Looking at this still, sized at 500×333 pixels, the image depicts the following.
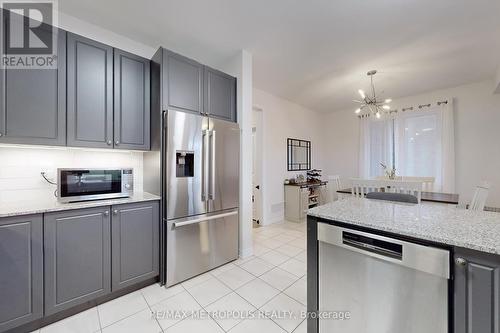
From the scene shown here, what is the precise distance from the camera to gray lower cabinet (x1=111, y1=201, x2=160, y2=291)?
1823 mm

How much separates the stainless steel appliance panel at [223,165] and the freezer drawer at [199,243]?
157mm

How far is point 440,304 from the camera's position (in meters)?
0.91

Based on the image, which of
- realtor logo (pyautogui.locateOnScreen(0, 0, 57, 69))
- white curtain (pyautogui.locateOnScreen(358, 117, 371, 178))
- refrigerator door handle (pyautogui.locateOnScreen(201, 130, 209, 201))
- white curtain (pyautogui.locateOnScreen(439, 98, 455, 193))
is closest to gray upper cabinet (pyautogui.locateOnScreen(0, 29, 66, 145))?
realtor logo (pyautogui.locateOnScreen(0, 0, 57, 69))

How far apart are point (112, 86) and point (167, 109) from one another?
0.56m

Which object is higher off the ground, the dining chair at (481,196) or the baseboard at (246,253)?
the dining chair at (481,196)

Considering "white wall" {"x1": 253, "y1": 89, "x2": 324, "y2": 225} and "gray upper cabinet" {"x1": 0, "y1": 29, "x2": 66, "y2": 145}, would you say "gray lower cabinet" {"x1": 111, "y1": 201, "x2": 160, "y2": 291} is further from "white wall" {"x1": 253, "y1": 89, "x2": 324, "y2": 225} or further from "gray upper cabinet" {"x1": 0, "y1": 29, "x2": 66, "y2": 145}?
"white wall" {"x1": 253, "y1": 89, "x2": 324, "y2": 225}

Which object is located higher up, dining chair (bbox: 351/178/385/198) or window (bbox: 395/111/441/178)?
window (bbox: 395/111/441/178)

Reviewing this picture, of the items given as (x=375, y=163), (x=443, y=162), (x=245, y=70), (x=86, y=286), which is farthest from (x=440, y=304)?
(x=375, y=163)

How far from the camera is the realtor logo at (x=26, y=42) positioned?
1550 millimetres

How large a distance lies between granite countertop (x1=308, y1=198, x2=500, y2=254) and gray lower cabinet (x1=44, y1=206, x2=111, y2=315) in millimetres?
1829

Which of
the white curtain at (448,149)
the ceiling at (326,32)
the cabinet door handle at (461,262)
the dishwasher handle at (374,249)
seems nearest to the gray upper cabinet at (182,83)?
the ceiling at (326,32)

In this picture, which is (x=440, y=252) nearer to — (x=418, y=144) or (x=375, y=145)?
(x=418, y=144)

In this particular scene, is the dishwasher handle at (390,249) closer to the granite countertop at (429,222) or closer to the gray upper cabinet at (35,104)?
the granite countertop at (429,222)

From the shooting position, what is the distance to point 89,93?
6.14 ft
